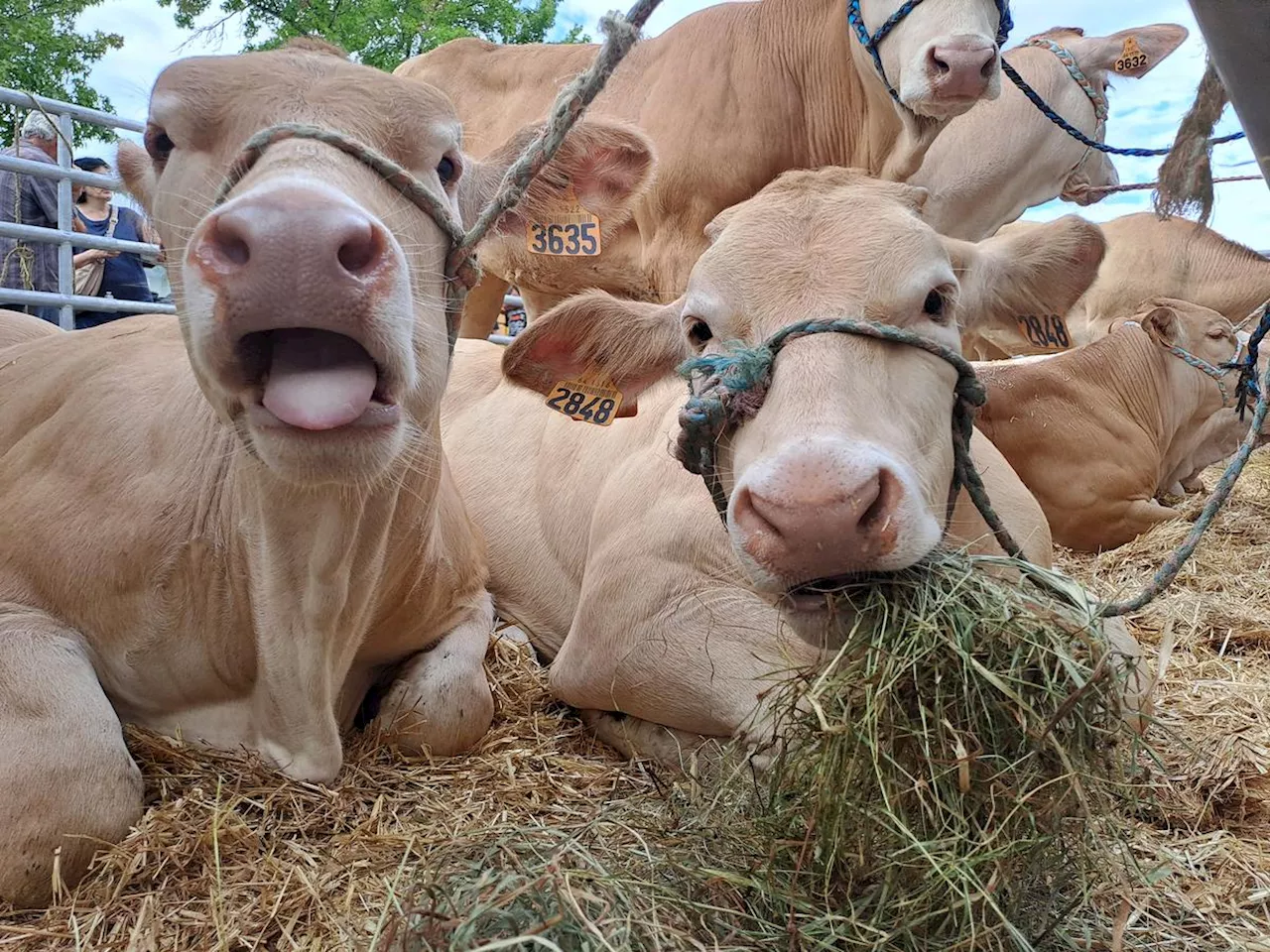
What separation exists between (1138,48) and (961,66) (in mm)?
3386

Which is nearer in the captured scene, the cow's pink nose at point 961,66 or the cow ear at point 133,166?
the cow ear at point 133,166

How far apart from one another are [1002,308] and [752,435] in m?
1.32

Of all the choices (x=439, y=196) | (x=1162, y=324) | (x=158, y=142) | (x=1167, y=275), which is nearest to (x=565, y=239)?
(x=439, y=196)

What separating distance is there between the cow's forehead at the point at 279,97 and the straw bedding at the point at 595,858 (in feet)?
5.17

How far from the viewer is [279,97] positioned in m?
2.33

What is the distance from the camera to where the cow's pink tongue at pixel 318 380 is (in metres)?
1.95

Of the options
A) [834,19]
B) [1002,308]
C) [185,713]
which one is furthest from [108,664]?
[834,19]

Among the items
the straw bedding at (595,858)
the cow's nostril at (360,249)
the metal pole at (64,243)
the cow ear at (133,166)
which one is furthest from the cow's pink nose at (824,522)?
the metal pole at (64,243)

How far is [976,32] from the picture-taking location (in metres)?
4.18

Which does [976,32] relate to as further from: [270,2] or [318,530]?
[270,2]

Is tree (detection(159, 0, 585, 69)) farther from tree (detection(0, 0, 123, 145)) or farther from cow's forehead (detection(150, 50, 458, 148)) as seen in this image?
cow's forehead (detection(150, 50, 458, 148))

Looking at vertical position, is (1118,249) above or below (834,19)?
below

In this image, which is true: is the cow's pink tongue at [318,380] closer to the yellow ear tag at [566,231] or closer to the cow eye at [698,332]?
the cow eye at [698,332]

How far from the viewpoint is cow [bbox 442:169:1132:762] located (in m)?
1.93
